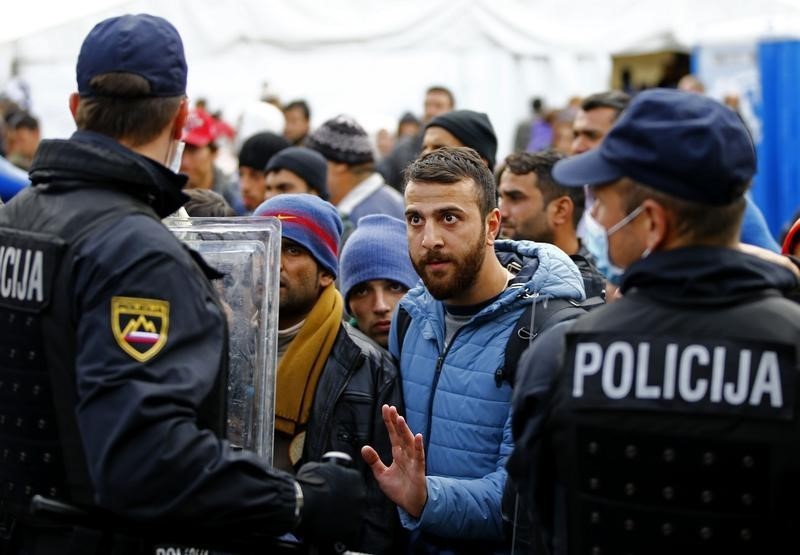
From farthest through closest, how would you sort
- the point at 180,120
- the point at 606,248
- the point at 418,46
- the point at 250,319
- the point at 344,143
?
the point at 418,46 → the point at 344,143 → the point at 250,319 → the point at 180,120 → the point at 606,248

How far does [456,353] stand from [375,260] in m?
1.12

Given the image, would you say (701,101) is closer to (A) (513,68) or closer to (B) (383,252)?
(B) (383,252)

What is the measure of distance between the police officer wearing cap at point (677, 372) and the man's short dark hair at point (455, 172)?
4.87ft

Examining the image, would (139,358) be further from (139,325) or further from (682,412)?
(682,412)

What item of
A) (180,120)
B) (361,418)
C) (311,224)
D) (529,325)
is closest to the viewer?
(180,120)

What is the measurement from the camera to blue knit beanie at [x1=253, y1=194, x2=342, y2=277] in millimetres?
4531

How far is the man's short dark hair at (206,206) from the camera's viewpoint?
5285mm

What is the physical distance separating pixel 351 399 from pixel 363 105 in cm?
1085

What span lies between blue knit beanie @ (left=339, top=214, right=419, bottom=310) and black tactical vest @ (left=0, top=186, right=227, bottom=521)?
2.13m

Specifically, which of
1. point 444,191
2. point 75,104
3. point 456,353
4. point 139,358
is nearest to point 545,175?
point 444,191

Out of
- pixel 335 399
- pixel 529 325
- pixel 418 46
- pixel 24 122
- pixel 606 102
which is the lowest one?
pixel 335 399

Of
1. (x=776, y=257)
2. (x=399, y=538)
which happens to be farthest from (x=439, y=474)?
(x=776, y=257)

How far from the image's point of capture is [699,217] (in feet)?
8.63

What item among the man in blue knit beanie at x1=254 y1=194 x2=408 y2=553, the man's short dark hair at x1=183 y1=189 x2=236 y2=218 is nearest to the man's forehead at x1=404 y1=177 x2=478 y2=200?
the man in blue knit beanie at x1=254 y1=194 x2=408 y2=553
